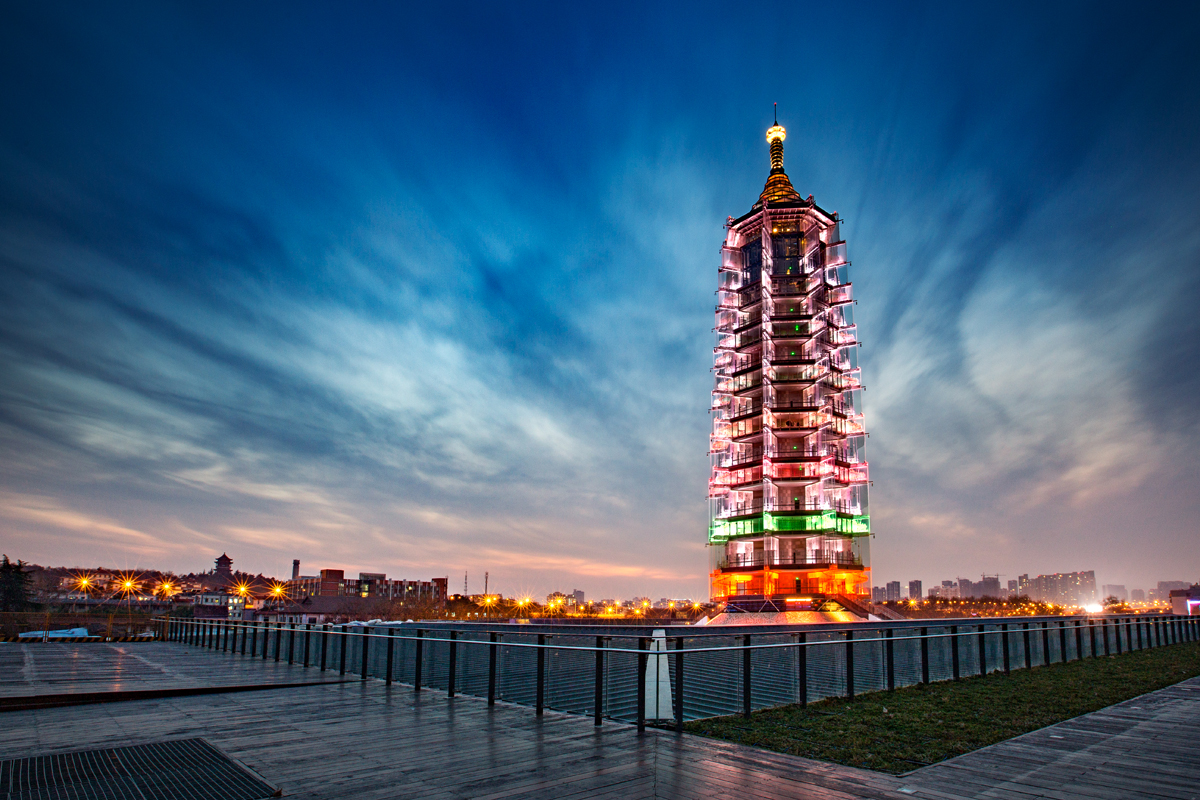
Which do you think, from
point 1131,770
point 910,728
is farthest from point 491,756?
point 1131,770

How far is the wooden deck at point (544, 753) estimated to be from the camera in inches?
209

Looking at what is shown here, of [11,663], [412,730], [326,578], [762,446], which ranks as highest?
[762,446]

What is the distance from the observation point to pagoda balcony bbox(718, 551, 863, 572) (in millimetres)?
68688

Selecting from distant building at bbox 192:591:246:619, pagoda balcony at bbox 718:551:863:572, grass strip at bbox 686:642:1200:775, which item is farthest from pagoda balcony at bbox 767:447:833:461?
distant building at bbox 192:591:246:619

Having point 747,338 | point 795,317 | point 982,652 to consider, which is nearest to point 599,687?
point 982,652

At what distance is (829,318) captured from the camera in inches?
3051

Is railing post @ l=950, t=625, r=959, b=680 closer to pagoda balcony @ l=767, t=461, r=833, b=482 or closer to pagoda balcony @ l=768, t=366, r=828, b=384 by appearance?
pagoda balcony @ l=767, t=461, r=833, b=482

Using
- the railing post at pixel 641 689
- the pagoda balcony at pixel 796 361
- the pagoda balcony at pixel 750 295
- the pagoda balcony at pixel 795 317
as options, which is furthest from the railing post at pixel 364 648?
the pagoda balcony at pixel 750 295

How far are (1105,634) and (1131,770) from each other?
641 inches

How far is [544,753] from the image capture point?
647cm

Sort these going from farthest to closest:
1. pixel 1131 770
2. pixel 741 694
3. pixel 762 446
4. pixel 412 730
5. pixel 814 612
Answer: pixel 762 446 < pixel 814 612 < pixel 741 694 < pixel 412 730 < pixel 1131 770

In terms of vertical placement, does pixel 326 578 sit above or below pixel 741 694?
below

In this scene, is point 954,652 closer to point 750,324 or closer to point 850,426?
point 850,426

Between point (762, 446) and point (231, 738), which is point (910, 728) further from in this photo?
point (762, 446)
